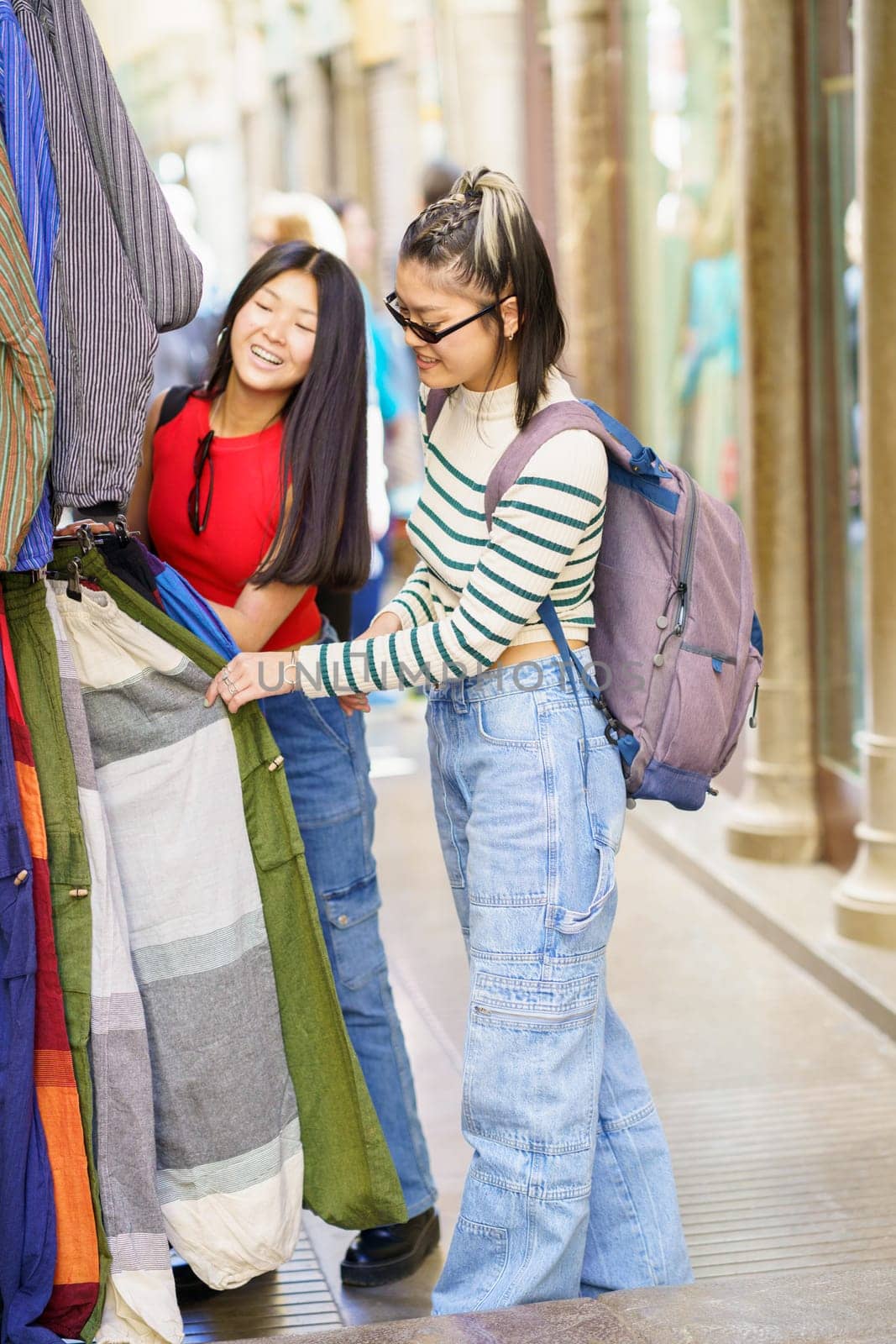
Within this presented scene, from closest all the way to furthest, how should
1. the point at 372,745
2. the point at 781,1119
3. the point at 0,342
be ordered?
the point at 0,342, the point at 781,1119, the point at 372,745

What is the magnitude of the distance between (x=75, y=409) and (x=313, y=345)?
0.50 metres

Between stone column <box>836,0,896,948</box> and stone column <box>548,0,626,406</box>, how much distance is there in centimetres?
261

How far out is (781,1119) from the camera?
363 centimetres

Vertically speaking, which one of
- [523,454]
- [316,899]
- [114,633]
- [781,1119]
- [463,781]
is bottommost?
[781,1119]

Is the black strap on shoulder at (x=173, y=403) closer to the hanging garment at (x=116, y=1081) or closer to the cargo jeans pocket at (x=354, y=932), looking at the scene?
the hanging garment at (x=116, y=1081)

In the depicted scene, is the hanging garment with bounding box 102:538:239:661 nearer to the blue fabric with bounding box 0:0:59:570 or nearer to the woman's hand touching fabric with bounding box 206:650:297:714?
the woman's hand touching fabric with bounding box 206:650:297:714

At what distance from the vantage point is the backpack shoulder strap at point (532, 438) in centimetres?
226

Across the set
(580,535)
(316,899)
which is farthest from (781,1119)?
(580,535)

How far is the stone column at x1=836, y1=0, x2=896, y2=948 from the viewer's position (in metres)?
4.19

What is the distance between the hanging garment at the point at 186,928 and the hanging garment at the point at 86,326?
0.66 ft

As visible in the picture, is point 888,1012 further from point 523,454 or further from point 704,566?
point 523,454

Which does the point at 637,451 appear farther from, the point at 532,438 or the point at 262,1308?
the point at 262,1308

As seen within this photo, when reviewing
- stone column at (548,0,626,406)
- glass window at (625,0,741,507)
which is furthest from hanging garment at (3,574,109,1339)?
stone column at (548,0,626,406)

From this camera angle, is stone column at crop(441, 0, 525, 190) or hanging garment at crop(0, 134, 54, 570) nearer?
hanging garment at crop(0, 134, 54, 570)
